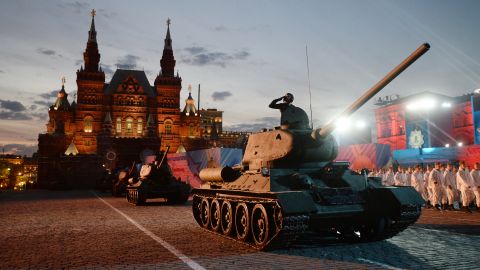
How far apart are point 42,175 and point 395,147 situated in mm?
55741

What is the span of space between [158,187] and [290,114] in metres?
12.3

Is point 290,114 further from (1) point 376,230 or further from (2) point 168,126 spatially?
(2) point 168,126

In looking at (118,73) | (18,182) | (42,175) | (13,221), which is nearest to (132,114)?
(118,73)

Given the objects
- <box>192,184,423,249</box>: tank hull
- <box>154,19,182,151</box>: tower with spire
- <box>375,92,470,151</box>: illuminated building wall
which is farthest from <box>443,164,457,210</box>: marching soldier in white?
<box>154,19,182,151</box>: tower with spire

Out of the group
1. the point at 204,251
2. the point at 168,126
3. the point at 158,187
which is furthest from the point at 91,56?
the point at 204,251

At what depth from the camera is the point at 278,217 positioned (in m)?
7.02

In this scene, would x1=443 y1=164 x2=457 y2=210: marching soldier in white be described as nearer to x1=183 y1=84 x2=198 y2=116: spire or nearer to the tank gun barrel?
the tank gun barrel

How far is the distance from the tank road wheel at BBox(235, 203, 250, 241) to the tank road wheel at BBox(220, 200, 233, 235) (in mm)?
205

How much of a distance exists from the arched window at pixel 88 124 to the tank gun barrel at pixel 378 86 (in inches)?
2645

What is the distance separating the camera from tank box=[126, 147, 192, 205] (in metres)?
19.6

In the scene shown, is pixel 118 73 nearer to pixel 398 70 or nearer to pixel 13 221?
pixel 13 221

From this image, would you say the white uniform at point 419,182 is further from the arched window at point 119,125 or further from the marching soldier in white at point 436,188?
the arched window at point 119,125

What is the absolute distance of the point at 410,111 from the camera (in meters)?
52.5

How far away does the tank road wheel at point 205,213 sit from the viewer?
1063 centimetres
